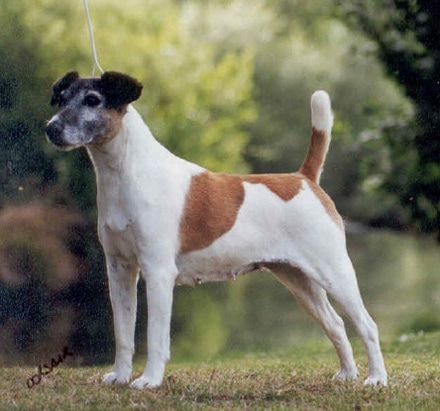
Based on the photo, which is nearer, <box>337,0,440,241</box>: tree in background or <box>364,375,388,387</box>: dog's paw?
<box>364,375,388,387</box>: dog's paw

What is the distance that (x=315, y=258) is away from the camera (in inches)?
241

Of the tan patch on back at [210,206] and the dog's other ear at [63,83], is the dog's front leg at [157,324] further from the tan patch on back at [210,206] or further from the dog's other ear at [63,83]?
the dog's other ear at [63,83]

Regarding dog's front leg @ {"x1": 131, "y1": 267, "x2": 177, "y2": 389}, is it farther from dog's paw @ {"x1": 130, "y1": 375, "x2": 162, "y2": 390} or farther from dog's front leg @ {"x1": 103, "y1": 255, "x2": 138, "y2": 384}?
dog's front leg @ {"x1": 103, "y1": 255, "x2": 138, "y2": 384}

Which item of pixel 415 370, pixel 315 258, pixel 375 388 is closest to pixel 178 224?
pixel 315 258

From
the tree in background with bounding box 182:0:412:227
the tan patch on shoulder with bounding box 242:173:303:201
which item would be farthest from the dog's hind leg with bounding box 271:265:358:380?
the tree in background with bounding box 182:0:412:227

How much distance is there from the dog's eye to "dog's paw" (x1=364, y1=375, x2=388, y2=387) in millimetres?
2454

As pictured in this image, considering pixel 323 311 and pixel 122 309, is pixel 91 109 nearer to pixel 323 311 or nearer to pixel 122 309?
pixel 122 309

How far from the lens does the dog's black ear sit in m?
5.61

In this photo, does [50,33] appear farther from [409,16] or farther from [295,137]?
[295,137]

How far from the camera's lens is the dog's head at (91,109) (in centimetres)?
551

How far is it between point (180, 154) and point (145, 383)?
12.2 meters

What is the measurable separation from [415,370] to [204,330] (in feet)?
23.7

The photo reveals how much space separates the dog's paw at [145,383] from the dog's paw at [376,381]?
1.36 meters

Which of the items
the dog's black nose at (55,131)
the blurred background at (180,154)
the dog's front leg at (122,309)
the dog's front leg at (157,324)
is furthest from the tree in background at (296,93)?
the dog's black nose at (55,131)
